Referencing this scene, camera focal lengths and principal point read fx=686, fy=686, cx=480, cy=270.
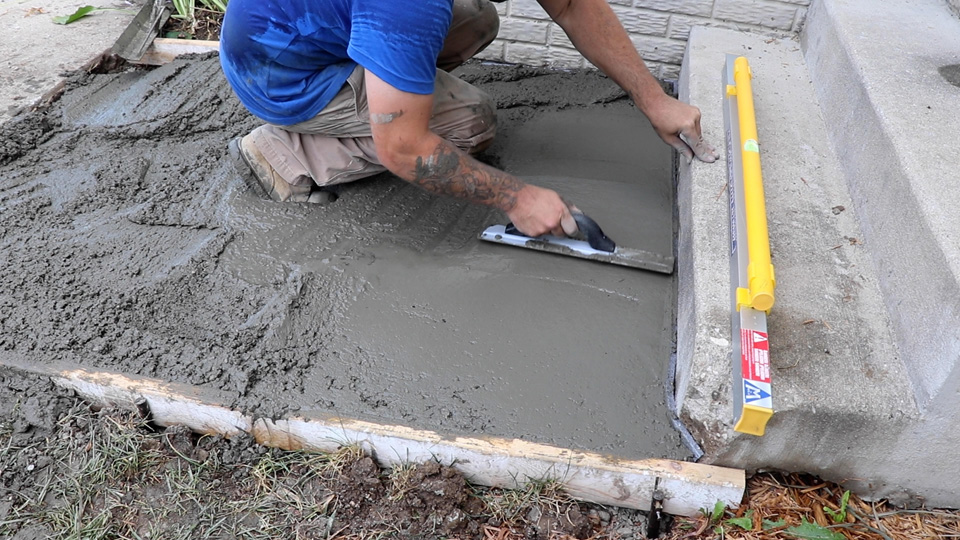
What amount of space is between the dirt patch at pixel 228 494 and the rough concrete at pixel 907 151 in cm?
81

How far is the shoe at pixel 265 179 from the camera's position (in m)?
2.56

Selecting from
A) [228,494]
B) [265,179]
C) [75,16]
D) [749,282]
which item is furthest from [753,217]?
[75,16]

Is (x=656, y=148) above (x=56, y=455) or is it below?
above

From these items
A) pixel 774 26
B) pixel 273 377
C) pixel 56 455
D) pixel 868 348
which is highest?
pixel 774 26

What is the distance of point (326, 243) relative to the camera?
7.75 feet

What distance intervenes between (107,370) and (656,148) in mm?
2178

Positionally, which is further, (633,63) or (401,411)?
(633,63)

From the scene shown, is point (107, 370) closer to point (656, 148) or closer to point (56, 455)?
point (56, 455)

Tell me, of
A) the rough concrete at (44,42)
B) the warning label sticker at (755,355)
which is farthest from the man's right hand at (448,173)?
the rough concrete at (44,42)

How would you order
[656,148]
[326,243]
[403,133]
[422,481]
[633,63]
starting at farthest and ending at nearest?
[656,148] < [633,63] < [326,243] < [403,133] < [422,481]

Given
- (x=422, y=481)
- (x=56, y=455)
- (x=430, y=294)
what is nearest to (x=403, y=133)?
(x=430, y=294)

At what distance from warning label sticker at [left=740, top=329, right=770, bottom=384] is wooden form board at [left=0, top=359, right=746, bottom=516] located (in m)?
0.26

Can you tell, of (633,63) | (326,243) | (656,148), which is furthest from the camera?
(656,148)

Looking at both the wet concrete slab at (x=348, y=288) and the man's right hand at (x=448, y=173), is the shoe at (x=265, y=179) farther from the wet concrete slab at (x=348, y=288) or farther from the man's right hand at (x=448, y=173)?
the man's right hand at (x=448, y=173)
